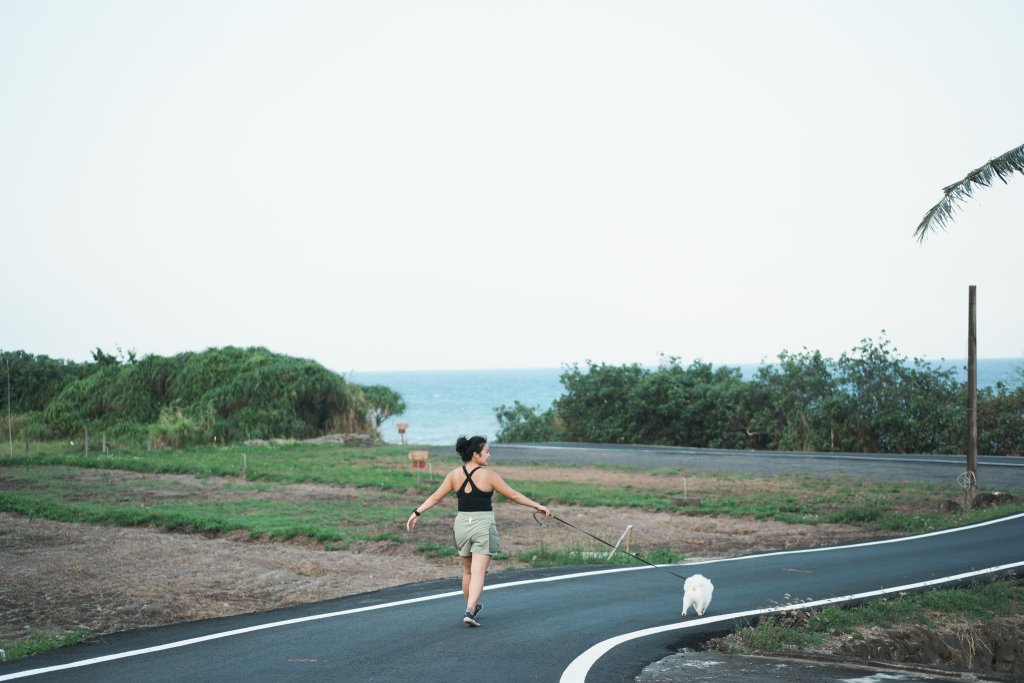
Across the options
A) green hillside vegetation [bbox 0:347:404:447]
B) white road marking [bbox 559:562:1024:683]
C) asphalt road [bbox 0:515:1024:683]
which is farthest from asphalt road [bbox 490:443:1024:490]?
asphalt road [bbox 0:515:1024:683]

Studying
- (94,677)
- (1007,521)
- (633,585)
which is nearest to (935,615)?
(633,585)

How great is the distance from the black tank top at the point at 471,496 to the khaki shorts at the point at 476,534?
58mm

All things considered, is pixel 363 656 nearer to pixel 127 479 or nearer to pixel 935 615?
pixel 935 615

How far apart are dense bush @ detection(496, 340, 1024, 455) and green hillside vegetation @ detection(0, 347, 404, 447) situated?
1065 centimetres

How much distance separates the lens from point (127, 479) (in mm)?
28328

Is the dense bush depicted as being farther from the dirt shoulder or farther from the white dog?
the white dog

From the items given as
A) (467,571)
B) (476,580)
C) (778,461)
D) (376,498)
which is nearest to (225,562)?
(467,571)

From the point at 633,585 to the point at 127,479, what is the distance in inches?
821

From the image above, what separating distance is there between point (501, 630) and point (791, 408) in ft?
111

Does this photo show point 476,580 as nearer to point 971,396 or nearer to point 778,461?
point 971,396

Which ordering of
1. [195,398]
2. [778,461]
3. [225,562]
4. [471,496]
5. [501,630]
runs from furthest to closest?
1. [195,398]
2. [778,461]
3. [225,562]
4. [471,496]
5. [501,630]

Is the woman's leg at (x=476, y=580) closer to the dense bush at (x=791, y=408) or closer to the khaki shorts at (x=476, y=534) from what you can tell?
the khaki shorts at (x=476, y=534)

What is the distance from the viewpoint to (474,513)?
948cm

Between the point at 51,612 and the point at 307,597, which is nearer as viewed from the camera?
the point at 51,612
